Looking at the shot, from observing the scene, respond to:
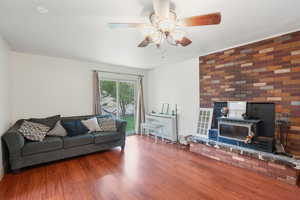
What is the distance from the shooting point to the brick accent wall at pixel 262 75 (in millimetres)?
2432

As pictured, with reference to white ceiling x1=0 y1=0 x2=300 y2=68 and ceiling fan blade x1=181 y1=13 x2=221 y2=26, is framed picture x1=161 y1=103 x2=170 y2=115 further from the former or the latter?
ceiling fan blade x1=181 y1=13 x2=221 y2=26

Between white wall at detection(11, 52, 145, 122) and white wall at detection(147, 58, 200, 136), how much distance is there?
2161 millimetres

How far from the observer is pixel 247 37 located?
8.79 feet

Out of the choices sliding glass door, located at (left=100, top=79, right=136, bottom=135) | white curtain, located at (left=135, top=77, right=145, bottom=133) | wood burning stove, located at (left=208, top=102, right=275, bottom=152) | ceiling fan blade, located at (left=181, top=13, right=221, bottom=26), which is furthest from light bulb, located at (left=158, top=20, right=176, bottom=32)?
white curtain, located at (left=135, top=77, right=145, bottom=133)

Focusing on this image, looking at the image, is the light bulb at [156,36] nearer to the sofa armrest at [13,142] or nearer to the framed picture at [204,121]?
the framed picture at [204,121]

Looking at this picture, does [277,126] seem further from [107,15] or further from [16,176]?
[16,176]

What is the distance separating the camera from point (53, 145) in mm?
2883

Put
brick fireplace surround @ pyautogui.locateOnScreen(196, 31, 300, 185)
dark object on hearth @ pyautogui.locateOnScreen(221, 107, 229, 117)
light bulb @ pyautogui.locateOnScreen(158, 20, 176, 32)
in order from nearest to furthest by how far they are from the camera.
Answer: light bulb @ pyautogui.locateOnScreen(158, 20, 176, 32) < brick fireplace surround @ pyautogui.locateOnScreen(196, 31, 300, 185) < dark object on hearth @ pyautogui.locateOnScreen(221, 107, 229, 117)

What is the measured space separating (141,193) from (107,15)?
2478 mm

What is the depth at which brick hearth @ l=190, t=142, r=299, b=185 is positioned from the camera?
2189 millimetres

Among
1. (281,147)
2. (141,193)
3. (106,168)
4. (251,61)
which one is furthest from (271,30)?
(106,168)

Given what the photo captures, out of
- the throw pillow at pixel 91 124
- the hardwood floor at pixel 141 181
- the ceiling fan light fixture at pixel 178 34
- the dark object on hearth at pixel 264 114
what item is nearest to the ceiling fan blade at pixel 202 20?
the ceiling fan light fixture at pixel 178 34

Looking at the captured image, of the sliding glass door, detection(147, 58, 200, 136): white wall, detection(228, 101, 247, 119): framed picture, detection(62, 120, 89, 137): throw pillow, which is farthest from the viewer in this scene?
the sliding glass door

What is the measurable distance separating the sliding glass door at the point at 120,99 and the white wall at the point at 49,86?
0.54 meters
